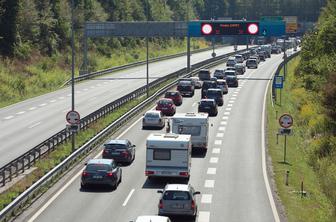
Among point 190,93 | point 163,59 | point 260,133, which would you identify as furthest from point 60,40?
point 260,133

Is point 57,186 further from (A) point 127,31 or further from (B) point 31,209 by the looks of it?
(A) point 127,31

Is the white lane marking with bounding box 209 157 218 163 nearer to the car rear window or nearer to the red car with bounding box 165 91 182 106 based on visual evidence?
the car rear window

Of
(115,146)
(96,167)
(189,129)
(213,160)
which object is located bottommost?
(213,160)

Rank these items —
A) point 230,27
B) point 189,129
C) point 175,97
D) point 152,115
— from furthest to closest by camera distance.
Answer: point 230,27, point 175,97, point 152,115, point 189,129

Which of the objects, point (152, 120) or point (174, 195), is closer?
point (174, 195)

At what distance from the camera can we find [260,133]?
5491 cm

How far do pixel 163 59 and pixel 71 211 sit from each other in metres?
116

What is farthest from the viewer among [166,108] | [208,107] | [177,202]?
[166,108]

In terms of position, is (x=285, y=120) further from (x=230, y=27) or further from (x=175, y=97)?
(x=230, y=27)

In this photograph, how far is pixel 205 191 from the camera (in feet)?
117

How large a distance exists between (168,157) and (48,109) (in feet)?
110

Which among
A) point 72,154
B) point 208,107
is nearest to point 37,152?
point 72,154

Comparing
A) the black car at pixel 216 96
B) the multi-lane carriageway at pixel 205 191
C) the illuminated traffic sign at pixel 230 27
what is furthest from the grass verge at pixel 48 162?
the illuminated traffic sign at pixel 230 27

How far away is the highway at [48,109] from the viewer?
4984 cm
